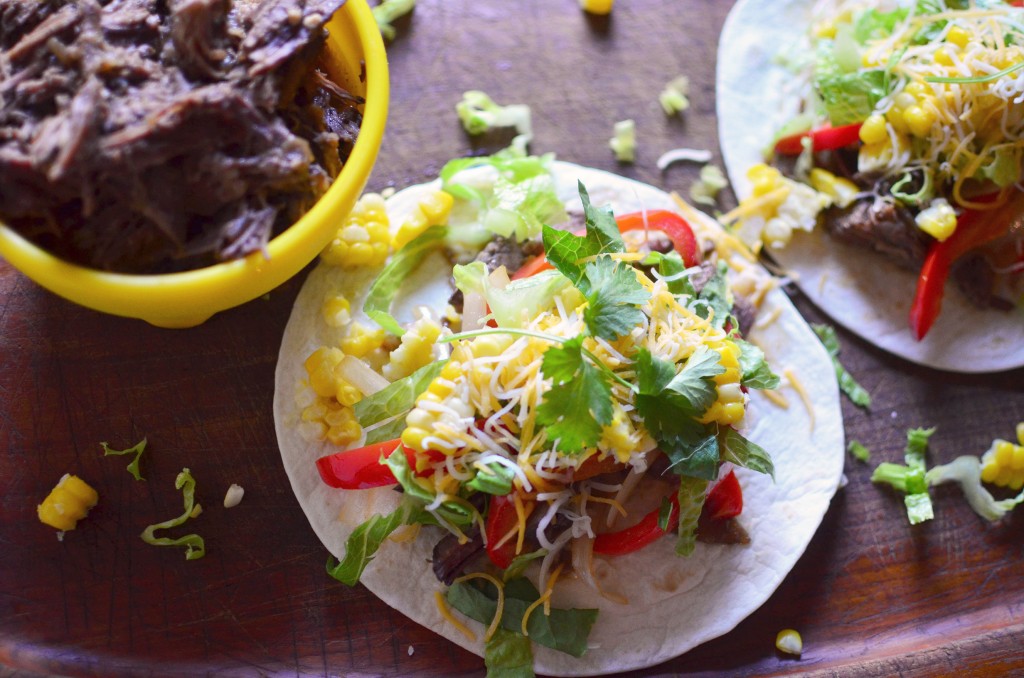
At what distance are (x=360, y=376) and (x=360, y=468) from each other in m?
0.32

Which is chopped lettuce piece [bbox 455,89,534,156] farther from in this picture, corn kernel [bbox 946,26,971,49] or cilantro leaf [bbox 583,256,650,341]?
corn kernel [bbox 946,26,971,49]

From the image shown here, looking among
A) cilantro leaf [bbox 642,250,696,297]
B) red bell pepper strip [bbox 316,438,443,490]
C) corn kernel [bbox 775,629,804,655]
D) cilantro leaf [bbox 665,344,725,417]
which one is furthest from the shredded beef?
red bell pepper strip [bbox 316,438,443,490]

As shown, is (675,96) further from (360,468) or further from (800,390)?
(360,468)

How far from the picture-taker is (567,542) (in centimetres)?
274

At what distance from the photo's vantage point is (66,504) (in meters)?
2.70

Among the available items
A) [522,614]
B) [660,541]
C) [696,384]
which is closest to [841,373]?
[660,541]

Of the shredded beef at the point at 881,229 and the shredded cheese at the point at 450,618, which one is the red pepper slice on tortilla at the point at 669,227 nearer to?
the shredded beef at the point at 881,229

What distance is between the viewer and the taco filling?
10.3 ft

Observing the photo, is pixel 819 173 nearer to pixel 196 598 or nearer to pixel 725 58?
pixel 725 58

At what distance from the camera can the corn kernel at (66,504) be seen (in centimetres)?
270

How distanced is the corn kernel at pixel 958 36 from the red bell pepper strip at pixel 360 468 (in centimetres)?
271

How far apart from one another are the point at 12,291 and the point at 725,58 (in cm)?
310

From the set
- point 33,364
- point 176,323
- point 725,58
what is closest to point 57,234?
point 176,323

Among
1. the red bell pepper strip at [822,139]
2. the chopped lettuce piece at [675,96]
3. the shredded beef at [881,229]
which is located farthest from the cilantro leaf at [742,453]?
the chopped lettuce piece at [675,96]
